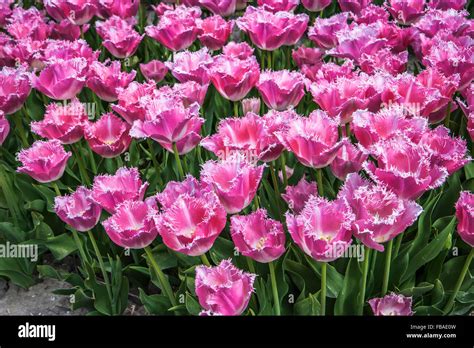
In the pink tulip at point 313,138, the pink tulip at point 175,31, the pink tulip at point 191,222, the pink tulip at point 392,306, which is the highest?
the pink tulip at point 313,138

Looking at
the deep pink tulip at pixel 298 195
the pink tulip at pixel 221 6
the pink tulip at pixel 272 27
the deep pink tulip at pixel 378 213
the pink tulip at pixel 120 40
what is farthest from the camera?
the pink tulip at pixel 221 6

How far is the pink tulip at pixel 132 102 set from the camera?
1.75 metres

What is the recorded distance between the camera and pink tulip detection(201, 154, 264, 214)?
1.36 m

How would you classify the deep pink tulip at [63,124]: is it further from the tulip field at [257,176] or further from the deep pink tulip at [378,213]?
the deep pink tulip at [378,213]

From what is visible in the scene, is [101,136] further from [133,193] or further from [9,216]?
[9,216]

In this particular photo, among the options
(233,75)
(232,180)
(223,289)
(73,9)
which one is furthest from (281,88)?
(73,9)

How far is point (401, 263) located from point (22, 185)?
123 cm

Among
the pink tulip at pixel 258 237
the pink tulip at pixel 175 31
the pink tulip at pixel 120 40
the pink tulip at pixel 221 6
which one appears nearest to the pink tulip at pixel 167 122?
the pink tulip at pixel 258 237

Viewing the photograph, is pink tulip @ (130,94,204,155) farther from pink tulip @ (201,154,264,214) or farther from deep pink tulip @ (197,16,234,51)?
deep pink tulip @ (197,16,234,51)

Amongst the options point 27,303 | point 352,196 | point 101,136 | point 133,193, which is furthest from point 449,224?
point 27,303

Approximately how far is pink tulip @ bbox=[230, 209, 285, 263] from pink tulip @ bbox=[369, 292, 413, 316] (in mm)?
275

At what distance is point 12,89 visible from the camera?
1990mm

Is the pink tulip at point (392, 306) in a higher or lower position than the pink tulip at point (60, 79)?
lower

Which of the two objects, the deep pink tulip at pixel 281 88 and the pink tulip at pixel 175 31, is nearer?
the deep pink tulip at pixel 281 88
